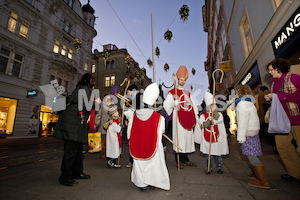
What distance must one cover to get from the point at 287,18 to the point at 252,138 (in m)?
4.87

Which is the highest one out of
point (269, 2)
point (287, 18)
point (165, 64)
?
point (165, 64)

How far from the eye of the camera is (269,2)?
569 centimetres

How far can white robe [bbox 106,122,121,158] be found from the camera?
140 inches

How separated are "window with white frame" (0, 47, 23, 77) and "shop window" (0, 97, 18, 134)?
2349mm

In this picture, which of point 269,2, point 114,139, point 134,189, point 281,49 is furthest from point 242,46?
point 134,189

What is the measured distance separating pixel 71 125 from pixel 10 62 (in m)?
14.3

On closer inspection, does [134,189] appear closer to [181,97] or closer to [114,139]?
[114,139]

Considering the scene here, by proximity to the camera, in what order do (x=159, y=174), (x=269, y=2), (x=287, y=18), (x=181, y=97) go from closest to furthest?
(x=159, y=174), (x=181, y=97), (x=287, y=18), (x=269, y=2)

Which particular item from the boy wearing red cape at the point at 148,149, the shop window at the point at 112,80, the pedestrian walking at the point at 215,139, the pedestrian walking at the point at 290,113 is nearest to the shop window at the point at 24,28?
the shop window at the point at 112,80

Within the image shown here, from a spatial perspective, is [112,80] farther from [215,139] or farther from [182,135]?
[215,139]

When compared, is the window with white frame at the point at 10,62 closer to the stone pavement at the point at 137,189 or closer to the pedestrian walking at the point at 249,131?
the stone pavement at the point at 137,189

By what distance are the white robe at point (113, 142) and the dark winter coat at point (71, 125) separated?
1060mm

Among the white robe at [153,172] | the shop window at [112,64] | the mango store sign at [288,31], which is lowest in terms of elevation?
the white robe at [153,172]

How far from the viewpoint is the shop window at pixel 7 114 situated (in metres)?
12.2
